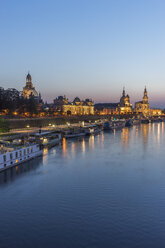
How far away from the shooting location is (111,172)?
3366 centimetres

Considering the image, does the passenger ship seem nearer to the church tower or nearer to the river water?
the river water

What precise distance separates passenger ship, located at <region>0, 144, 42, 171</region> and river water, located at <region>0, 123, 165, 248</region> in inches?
45.9

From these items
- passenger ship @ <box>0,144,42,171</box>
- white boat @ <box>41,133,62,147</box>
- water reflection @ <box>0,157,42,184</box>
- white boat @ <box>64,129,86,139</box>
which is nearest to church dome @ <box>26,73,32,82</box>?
white boat @ <box>64,129,86,139</box>

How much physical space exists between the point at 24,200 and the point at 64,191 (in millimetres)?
4323

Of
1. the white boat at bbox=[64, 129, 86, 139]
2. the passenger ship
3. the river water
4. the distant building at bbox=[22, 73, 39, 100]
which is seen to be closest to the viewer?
the river water

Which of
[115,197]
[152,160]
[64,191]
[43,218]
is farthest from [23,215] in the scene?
[152,160]

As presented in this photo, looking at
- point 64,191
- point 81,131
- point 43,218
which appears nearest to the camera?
point 43,218

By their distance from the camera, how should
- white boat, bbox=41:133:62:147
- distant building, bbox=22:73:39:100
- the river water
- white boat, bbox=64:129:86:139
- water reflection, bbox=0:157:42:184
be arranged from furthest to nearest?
1. distant building, bbox=22:73:39:100
2. white boat, bbox=64:129:86:139
3. white boat, bbox=41:133:62:147
4. water reflection, bbox=0:157:42:184
5. the river water

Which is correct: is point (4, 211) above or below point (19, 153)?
below

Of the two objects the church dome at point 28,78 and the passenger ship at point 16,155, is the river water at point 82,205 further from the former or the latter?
the church dome at point 28,78

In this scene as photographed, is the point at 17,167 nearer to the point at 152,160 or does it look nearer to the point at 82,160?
the point at 82,160

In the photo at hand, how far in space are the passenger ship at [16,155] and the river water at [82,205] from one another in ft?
3.83

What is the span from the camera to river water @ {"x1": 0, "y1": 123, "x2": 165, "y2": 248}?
1744cm

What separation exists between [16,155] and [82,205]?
16.5 metres
